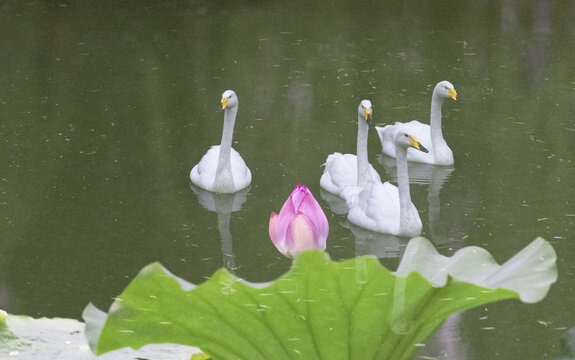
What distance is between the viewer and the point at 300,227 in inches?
57.6

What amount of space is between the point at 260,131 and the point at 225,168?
99cm

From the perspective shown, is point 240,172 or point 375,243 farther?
point 240,172

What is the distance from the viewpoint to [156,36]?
323 inches

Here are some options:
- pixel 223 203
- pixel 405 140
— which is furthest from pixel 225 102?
pixel 405 140

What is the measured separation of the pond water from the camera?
4.10m

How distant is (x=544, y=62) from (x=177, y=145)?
3.06 meters

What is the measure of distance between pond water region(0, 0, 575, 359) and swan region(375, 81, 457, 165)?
0.08 metres

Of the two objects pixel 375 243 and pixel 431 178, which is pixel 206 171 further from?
pixel 431 178

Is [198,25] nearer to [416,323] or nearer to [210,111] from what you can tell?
[210,111]

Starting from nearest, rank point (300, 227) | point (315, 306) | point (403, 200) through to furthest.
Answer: point (315, 306) < point (300, 227) < point (403, 200)

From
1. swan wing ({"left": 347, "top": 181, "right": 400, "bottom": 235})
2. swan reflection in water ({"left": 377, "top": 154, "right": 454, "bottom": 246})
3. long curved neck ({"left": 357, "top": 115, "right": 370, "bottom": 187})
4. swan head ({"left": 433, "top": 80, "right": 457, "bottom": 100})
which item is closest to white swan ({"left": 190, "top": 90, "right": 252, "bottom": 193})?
long curved neck ({"left": 357, "top": 115, "right": 370, "bottom": 187})

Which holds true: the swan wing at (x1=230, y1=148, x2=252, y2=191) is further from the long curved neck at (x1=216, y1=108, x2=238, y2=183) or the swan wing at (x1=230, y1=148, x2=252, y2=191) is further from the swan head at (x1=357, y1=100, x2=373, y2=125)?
the swan head at (x1=357, y1=100, x2=373, y2=125)

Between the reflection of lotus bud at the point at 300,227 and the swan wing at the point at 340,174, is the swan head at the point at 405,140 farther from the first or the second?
the reflection of lotus bud at the point at 300,227

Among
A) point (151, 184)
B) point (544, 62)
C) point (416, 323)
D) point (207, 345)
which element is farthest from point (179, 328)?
point (544, 62)
